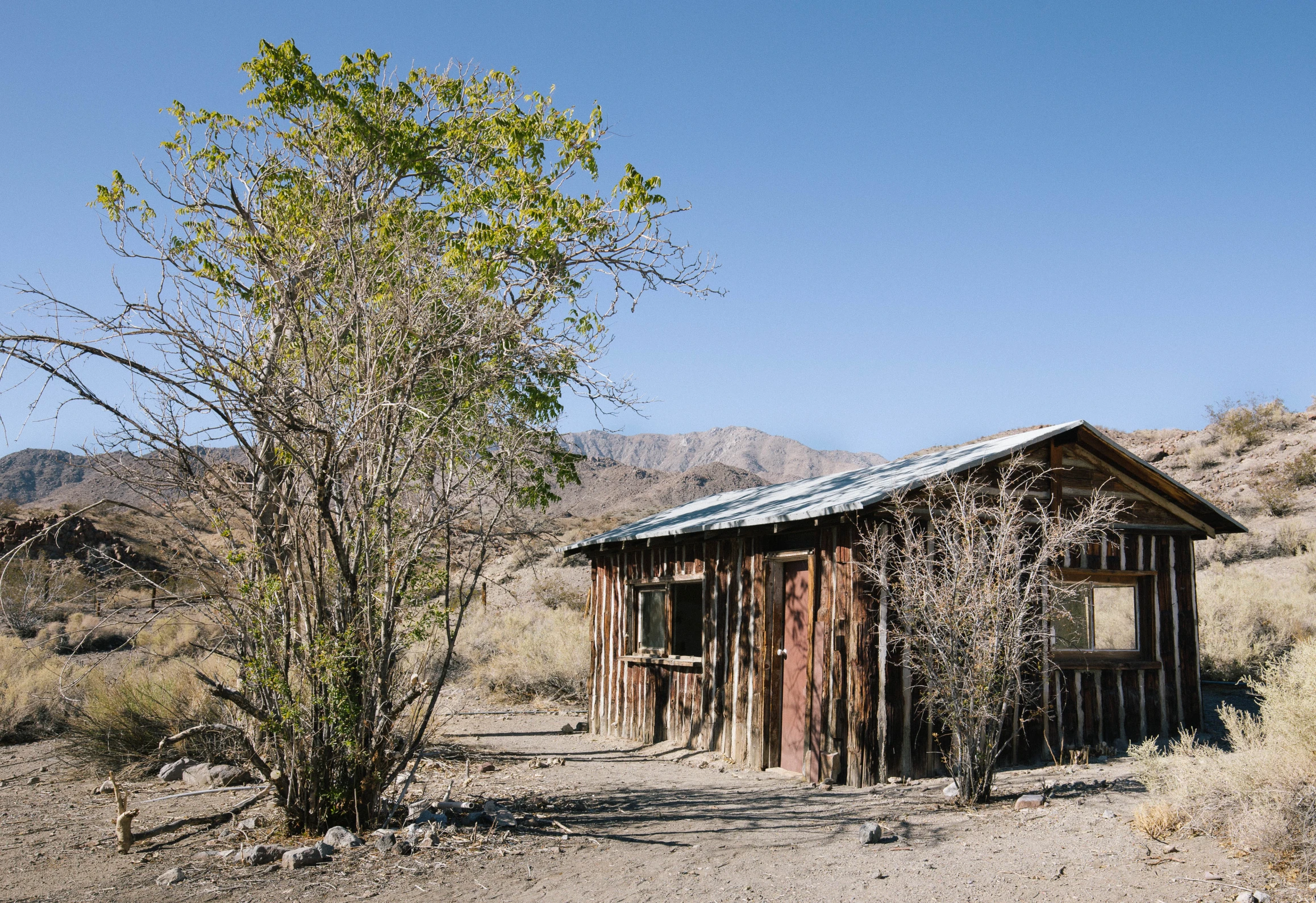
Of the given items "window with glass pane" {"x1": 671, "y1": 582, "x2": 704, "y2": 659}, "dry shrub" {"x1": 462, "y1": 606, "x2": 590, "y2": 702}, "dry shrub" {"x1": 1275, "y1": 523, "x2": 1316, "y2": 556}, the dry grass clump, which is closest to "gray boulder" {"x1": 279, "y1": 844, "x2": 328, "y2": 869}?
the dry grass clump

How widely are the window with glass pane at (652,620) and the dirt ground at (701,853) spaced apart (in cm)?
332

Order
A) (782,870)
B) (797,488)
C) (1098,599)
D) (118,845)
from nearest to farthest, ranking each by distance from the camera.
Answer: (782,870) < (118,845) < (797,488) < (1098,599)

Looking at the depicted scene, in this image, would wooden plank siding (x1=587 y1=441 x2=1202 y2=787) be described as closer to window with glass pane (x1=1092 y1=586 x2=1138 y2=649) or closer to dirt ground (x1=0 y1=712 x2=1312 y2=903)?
dirt ground (x1=0 y1=712 x2=1312 y2=903)

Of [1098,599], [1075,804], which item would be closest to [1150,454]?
[1098,599]

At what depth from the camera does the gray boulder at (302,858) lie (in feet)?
18.5

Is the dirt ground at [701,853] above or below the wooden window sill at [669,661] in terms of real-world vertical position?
below

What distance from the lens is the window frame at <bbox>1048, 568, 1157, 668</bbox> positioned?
9.29m

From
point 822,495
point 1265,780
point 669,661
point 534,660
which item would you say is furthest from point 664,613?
point 1265,780

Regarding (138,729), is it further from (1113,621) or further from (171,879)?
(1113,621)

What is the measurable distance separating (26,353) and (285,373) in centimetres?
152

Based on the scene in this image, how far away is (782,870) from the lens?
5.66 meters

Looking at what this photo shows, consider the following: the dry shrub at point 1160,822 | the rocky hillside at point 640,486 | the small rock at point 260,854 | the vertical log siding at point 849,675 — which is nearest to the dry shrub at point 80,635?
the vertical log siding at point 849,675

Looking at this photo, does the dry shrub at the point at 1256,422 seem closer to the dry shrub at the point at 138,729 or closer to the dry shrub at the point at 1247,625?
the dry shrub at the point at 1247,625

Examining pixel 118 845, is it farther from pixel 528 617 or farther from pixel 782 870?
pixel 528 617
